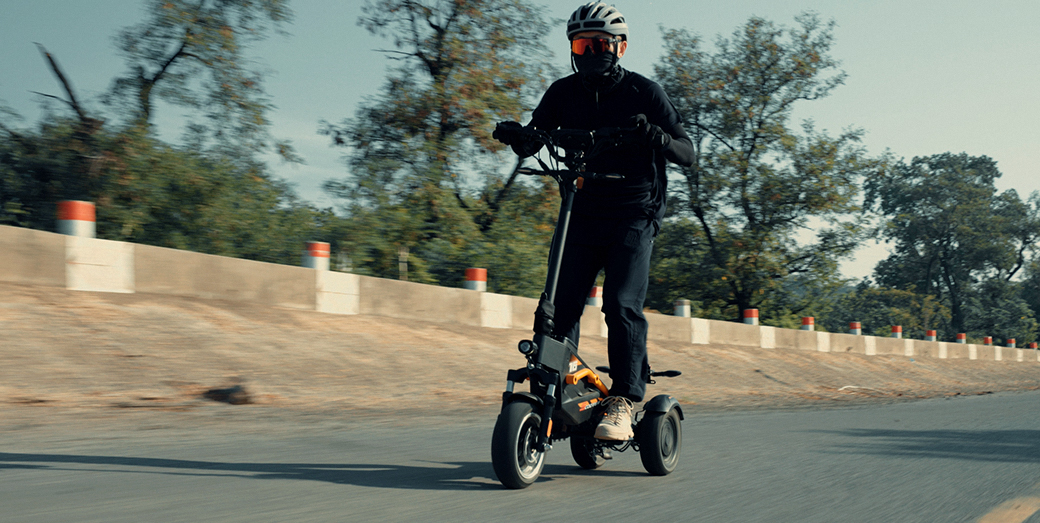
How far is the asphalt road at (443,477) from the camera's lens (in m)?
3.05

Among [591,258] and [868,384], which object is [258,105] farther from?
[868,384]

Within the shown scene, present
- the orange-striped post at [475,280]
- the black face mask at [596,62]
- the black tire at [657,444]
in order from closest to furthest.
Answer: the black face mask at [596,62] < the black tire at [657,444] < the orange-striped post at [475,280]

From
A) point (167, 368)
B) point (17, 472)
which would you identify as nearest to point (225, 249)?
point (167, 368)

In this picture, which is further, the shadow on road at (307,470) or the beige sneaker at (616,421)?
the beige sneaker at (616,421)

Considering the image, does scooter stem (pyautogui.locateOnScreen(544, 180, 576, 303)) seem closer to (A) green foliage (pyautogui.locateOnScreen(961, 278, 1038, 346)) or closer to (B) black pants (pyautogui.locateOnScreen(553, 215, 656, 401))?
(B) black pants (pyautogui.locateOnScreen(553, 215, 656, 401))

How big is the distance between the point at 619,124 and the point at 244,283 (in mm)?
7020

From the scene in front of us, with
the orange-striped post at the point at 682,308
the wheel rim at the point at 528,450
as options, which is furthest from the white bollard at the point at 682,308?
the wheel rim at the point at 528,450

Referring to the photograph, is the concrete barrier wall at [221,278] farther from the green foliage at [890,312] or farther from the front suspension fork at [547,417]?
the green foliage at [890,312]

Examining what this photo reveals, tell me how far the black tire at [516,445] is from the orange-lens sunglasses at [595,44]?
1.59 meters

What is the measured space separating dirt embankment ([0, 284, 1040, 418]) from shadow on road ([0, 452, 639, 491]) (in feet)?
6.56

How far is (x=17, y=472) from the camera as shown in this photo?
11.4ft

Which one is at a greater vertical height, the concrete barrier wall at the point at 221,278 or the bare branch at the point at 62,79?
the bare branch at the point at 62,79

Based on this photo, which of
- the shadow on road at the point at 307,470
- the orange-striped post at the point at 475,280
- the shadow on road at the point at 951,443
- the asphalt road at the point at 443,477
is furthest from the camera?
the orange-striped post at the point at 475,280

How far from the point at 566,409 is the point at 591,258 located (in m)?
0.80
